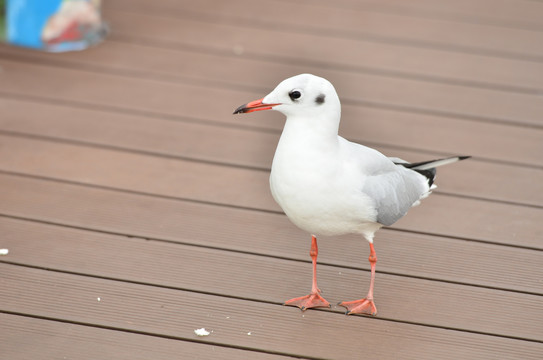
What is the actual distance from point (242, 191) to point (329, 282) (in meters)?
0.55

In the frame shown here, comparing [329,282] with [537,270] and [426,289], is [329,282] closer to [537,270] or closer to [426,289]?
[426,289]

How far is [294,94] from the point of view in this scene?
1.83 m

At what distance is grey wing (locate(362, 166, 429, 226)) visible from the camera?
196 centimetres

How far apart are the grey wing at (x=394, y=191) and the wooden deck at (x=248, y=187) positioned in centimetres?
25

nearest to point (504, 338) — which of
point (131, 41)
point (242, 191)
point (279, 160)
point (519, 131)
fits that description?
point (279, 160)

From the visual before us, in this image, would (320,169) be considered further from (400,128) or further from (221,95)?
(221,95)

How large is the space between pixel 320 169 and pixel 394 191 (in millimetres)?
278

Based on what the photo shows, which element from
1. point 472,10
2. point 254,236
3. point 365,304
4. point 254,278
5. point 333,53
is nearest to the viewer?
point 365,304

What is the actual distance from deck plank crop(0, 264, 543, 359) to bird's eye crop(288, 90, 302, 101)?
0.58m

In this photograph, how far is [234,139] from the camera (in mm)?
2916

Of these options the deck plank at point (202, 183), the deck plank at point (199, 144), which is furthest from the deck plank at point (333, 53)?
the deck plank at point (202, 183)

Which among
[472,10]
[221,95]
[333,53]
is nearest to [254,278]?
[221,95]

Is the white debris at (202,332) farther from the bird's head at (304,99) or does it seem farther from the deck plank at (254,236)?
the bird's head at (304,99)

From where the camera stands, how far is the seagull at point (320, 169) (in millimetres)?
1843
